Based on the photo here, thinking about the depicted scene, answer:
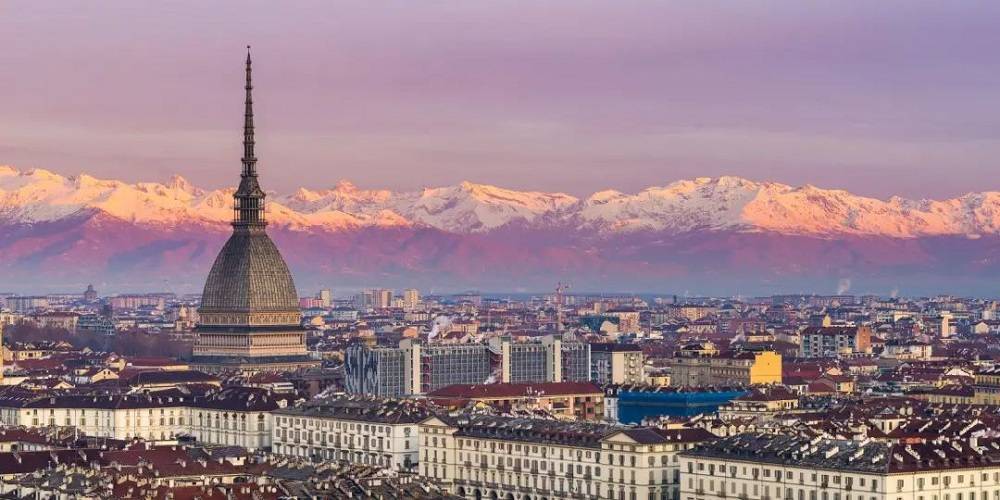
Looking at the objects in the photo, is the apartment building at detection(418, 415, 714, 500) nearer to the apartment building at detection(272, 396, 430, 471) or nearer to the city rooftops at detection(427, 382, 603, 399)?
the apartment building at detection(272, 396, 430, 471)

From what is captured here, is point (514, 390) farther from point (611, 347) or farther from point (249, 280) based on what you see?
point (249, 280)

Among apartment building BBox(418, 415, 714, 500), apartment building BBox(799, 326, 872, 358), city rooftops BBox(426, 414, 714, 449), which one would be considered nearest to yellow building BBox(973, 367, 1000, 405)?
city rooftops BBox(426, 414, 714, 449)

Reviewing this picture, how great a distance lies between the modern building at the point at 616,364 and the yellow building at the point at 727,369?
2042mm

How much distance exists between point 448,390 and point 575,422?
30.0m

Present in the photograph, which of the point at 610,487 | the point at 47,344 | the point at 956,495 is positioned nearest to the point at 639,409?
the point at 610,487

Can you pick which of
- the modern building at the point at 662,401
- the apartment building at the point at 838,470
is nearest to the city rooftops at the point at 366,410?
the modern building at the point at 662,401

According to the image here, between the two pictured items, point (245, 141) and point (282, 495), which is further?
point (245, 141)

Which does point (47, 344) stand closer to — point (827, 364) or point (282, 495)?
point (827, 364)

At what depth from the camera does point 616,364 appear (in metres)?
150

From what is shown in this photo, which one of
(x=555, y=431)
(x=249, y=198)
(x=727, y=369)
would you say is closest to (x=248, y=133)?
(x=249, y=198)

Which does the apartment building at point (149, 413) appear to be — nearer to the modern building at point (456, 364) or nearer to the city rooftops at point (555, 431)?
the city rooftops at point (555, 431)

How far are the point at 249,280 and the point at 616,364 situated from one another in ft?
89.8

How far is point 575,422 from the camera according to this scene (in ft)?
304

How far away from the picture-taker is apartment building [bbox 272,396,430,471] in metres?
97.6
